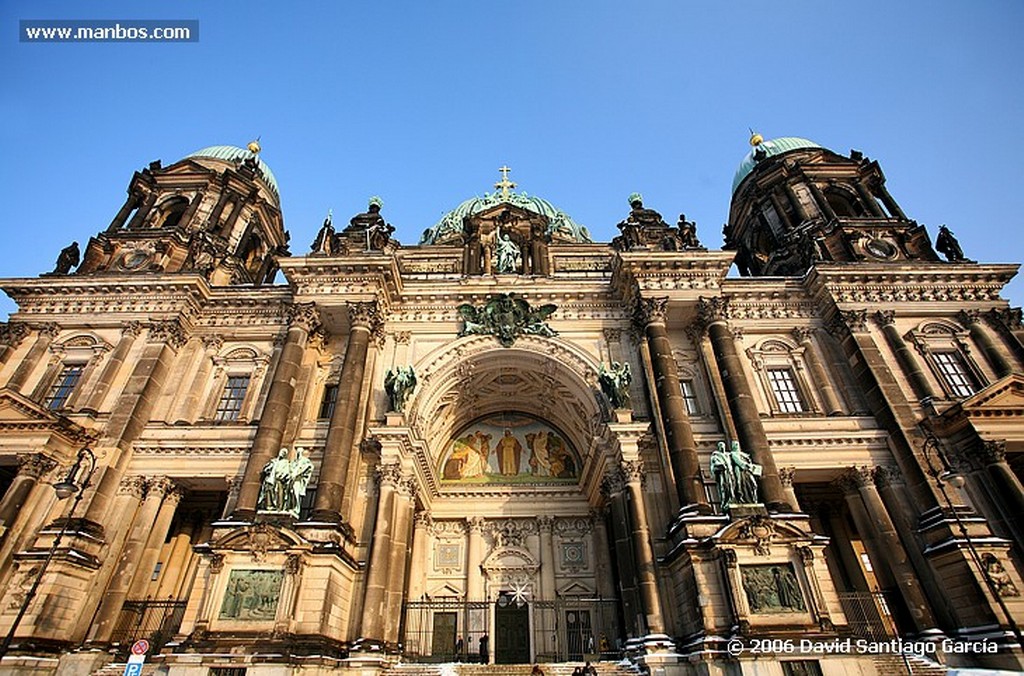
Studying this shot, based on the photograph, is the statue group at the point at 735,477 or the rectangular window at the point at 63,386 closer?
the statue group at the point at 735,477

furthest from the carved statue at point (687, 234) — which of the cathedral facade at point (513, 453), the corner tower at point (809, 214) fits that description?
the corner tower at point (809, 214)

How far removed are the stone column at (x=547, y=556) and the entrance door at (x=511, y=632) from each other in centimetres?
109

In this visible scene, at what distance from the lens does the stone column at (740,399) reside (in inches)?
646

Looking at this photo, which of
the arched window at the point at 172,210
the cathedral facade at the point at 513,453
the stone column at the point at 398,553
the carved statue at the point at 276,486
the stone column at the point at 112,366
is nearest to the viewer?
the cathedral facade at the point at 513,453

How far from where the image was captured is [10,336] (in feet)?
69.2

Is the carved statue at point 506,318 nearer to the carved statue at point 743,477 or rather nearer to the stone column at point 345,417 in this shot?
the stone column at point 345,417

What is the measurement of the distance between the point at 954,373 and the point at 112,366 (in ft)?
103

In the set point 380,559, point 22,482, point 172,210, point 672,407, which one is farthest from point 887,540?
point 172,210

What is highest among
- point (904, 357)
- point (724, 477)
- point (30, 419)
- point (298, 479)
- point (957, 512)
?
point (904, 357)

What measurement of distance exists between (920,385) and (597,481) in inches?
479

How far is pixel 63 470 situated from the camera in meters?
17.8

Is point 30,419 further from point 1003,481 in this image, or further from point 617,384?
point 1003,481

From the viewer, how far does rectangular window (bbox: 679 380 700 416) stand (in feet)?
65.8

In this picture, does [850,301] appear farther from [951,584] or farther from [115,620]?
[115,620]
